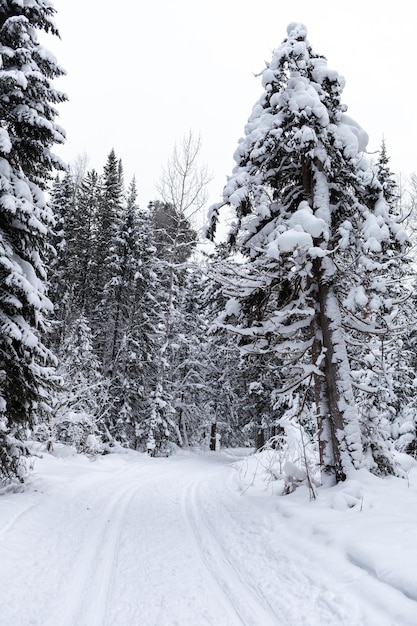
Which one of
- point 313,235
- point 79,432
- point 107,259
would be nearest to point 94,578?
point 313,235

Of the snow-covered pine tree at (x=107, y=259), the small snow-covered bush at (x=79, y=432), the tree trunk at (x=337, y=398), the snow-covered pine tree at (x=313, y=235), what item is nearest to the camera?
the tree trunk at (x=337, y=398)

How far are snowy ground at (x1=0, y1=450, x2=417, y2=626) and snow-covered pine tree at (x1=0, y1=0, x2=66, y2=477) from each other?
179 cm

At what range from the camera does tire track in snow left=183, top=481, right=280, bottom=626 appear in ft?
11.8

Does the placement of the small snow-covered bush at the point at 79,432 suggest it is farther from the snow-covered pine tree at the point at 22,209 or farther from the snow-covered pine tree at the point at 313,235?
the snow-covered pine tree at the point at 313,235

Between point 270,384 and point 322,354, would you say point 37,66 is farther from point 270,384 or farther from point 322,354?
point 270,384

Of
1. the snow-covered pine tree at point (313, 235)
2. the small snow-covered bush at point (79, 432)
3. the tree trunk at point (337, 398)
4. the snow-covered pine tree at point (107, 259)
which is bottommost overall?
the small snow-covered bush at point (79, 432)

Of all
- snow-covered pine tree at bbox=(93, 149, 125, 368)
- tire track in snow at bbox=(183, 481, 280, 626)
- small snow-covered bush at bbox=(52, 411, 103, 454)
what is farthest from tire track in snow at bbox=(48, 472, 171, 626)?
snow-covered pine tree at bbox=(93, 149, 125, 368)

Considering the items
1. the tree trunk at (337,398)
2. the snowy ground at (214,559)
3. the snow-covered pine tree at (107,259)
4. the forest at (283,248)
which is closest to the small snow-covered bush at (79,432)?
the forest at (283,248)

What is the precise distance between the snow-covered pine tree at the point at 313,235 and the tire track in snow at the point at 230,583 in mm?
2937

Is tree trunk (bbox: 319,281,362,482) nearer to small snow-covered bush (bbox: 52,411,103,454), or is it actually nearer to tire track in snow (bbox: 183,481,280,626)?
tire track in snow (bbox: 183,481,280,626)

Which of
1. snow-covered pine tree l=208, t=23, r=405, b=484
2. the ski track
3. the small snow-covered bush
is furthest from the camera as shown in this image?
the small snow-covered bush

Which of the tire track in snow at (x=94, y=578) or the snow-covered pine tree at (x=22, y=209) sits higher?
the snow-covered pine tree at (x=22, y=209)

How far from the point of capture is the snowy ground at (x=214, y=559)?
3.62 meters

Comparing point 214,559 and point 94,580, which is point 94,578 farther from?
point 214,559
